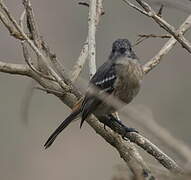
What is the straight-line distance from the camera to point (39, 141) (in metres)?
18.6

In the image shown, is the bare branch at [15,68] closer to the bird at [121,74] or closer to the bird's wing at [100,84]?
the bird's wing at [100,84]

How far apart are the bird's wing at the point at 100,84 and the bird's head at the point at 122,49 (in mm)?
112

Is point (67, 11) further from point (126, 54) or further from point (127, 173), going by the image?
point (127, 173)

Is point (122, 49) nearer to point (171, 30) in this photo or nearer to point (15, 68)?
point (15, 68)

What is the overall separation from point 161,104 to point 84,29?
14.5 ft

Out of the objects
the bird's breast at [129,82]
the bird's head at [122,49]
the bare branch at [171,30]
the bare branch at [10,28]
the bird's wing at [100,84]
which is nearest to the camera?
the bare branch at [171,30]

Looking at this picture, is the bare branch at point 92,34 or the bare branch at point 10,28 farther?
the bare branch at point 92,34

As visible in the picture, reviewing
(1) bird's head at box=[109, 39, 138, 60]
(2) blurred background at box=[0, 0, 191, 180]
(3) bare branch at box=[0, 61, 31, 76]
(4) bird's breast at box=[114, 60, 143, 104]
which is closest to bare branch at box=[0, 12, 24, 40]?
(3) bare branch at box=[0, 61, 31, 76]

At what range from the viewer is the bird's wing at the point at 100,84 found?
5.72 m

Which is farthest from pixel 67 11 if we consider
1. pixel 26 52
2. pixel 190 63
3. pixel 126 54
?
pixel 26 52

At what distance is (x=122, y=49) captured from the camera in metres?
6.31

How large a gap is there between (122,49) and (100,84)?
14.8 inches

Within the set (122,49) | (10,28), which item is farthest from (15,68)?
(122,49)

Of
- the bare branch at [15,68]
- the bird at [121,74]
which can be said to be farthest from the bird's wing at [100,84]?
the bare branch at [15,68]
